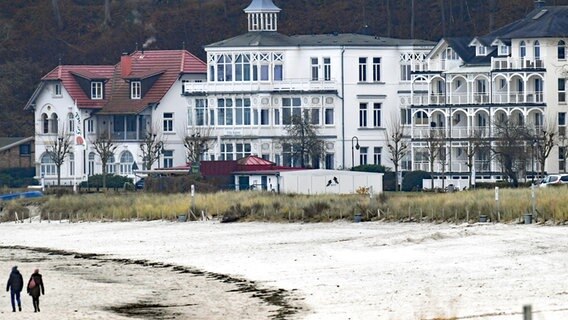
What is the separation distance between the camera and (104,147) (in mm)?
104750

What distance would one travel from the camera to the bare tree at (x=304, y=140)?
10162 centimetres

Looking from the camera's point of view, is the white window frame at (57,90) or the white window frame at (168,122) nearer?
the white window frame at (168,122)

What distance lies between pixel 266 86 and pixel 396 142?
32.1 feet

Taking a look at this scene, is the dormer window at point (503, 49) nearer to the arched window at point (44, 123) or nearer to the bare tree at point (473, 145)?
the bare tree at point (473, 145)

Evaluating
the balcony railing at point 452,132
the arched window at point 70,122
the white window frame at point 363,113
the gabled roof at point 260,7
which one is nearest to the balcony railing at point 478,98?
the balcony railing at point 452,132

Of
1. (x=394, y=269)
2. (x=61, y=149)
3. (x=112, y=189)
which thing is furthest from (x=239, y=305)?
(x=61, y=149)

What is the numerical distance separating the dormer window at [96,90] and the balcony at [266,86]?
6645 millimetres

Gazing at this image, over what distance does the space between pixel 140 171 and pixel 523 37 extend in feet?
68.1

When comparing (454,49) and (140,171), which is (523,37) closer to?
(454,49)

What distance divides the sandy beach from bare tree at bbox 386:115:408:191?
2797 cm

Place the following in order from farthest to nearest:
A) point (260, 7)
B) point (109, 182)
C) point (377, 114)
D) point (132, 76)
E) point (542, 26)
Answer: point (132, 76)
point (260, 7)
point (377, 114)
point (109, 182)
point (542, 26)

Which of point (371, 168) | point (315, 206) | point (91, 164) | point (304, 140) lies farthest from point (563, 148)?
point (91, 164)

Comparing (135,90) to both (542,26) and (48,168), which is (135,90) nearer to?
(48,168)

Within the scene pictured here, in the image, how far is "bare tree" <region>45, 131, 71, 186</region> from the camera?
341 ft
